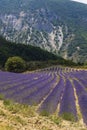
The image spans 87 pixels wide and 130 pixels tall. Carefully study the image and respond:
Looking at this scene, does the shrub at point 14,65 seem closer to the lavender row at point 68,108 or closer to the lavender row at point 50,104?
the lavender row at point 50,104

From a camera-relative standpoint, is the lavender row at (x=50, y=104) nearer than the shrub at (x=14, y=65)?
Yes

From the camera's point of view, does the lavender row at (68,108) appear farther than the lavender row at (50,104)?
No

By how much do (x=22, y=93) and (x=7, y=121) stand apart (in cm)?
1263

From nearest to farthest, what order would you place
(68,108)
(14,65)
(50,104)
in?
(68,108), (50,104), (14,65)

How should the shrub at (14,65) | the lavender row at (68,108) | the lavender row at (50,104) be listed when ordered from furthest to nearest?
1. the shrub at (14,65)
2. the lavender row at (50,104)
3. the lavender row at (68,108)

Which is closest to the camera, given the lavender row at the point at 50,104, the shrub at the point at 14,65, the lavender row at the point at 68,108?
the lavender row at the point at 68,108

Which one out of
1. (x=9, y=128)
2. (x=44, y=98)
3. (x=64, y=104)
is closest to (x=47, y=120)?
(x=9, y=128)

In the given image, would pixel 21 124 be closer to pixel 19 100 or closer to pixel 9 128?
pixel 9 128

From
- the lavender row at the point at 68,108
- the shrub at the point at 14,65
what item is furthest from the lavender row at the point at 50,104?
the shrub at the point at 14,65

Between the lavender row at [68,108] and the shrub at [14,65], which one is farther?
the shrub at [14,65]

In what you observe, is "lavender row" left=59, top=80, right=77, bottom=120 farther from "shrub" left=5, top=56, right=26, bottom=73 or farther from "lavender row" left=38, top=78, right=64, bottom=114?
"shrub" left=5, top=56, right=26, bottom=73

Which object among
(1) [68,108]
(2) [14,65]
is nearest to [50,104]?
(1) [68,108]

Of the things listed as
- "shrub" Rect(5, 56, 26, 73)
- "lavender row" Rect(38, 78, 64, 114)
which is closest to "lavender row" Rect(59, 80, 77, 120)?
"lavender row" Rect(38, 78, 64, 114)

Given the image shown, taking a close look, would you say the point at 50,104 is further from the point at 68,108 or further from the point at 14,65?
the point at 14,65
